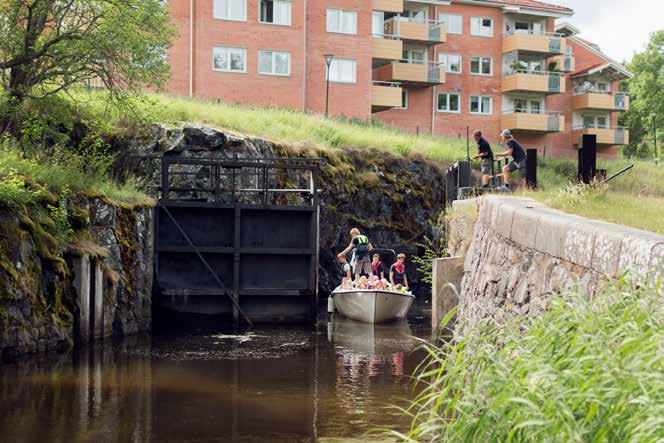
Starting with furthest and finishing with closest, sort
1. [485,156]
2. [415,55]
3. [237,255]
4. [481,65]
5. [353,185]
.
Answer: [481,65] → [415,55] → [353,185] → [237,255] → [485,156]

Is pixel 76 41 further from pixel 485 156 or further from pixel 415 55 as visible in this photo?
pixel 415 55

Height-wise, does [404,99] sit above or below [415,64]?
below

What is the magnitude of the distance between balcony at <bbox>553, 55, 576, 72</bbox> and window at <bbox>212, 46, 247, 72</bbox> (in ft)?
70.8

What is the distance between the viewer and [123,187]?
2208 cm

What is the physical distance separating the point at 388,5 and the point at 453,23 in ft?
→ 21.5

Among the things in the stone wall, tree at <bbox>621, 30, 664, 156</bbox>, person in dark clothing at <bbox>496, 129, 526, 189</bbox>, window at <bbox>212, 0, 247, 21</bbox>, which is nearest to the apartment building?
window at <bbox>212, 0, 247, 21</bbox>

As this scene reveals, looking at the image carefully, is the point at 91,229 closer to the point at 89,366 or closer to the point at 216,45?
the point at 89,366

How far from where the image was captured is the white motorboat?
74.0 ft

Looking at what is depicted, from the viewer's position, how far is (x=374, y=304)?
22.6m

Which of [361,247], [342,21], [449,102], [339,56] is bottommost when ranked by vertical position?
[361,247]

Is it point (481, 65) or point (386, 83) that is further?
point (481, 65)

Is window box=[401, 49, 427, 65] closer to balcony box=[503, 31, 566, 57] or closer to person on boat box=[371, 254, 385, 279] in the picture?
A: balcony box=[503, 31, 566, 57]

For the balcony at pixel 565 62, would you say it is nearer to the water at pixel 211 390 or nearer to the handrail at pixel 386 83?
the handrail at pixel 386 83

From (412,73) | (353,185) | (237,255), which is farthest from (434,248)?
(412,73)
